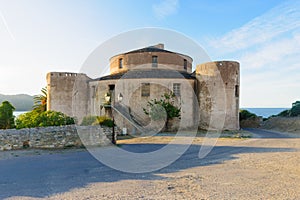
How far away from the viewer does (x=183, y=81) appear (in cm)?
2364

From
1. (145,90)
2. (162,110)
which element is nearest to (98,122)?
(162,110)

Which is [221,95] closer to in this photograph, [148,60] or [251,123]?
[148,60]

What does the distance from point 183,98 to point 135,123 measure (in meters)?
6.15

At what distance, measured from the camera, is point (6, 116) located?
628 inches

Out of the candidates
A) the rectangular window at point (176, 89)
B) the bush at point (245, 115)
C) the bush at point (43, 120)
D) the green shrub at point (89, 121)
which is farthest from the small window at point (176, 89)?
the bush at point (245, 115)

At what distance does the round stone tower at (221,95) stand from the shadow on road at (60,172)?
12.5 meters

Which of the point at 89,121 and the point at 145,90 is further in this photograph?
the point at 145,90

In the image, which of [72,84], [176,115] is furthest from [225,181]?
[72,84]

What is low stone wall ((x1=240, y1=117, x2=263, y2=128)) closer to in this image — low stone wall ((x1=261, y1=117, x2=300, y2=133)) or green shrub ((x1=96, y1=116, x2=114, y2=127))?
low stone wall ((x1=261, y1=117, x2=300, y2=133))

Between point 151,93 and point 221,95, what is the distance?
778 centimetres

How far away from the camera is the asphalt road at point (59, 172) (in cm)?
634

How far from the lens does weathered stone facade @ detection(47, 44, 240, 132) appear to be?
22672 millimetres

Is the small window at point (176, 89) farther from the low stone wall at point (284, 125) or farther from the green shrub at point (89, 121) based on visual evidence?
the low stone wall at point (284, 125)

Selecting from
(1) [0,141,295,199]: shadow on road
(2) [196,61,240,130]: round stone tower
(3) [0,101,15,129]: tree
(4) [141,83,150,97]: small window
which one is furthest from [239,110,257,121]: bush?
(3) [0,101,15,129]: tree
